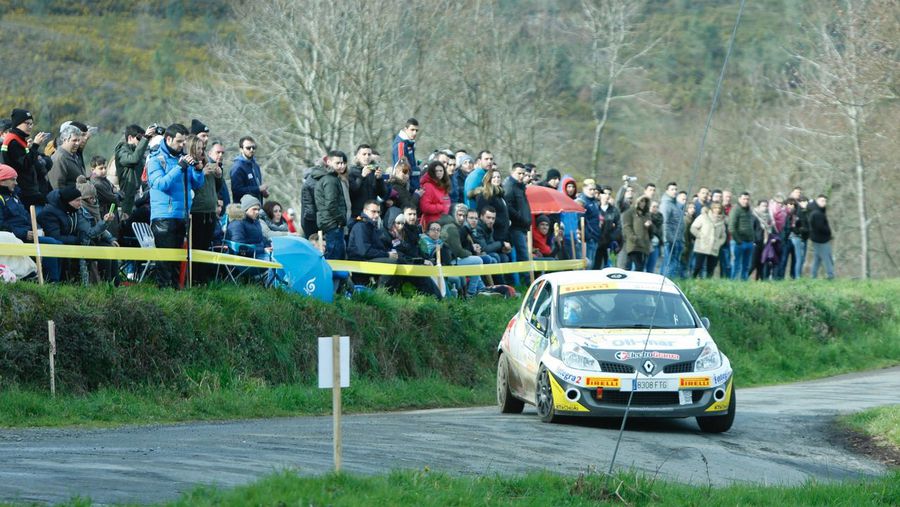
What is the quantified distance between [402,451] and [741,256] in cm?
2222

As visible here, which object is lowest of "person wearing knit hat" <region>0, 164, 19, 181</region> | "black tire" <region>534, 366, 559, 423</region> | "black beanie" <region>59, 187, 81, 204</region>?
"black tire" <region>534, 366, 559, 423</region>

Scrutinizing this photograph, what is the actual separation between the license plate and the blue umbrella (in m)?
5.96

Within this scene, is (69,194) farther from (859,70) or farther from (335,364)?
(859,70)

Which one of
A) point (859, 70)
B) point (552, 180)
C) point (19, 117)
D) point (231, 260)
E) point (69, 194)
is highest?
point (859, 70)

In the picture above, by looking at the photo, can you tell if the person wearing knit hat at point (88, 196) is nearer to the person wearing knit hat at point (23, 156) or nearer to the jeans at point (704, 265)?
the person wearing knit hat at point (23, 156)

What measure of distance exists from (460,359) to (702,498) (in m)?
11.9

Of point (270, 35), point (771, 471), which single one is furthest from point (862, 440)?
point (270, 35)

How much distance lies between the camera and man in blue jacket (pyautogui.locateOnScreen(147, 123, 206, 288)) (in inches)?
708

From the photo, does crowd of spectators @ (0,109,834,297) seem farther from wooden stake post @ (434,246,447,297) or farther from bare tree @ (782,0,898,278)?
bare tree @ (782,0,898,278)

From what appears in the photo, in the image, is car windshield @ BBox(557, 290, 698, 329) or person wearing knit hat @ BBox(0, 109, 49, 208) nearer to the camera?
car windshield @ BBox(557, 290, 698, 329)

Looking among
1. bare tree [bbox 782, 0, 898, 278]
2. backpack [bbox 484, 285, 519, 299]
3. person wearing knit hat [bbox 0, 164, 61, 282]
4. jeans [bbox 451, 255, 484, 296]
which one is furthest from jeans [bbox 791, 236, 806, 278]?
person wearing knit hat [bbox 0, 164, 61, 282]

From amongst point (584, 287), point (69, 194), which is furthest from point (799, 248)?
point (69, 194)

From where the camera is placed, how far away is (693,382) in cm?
1620

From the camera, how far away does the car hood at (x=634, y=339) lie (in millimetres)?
16469
